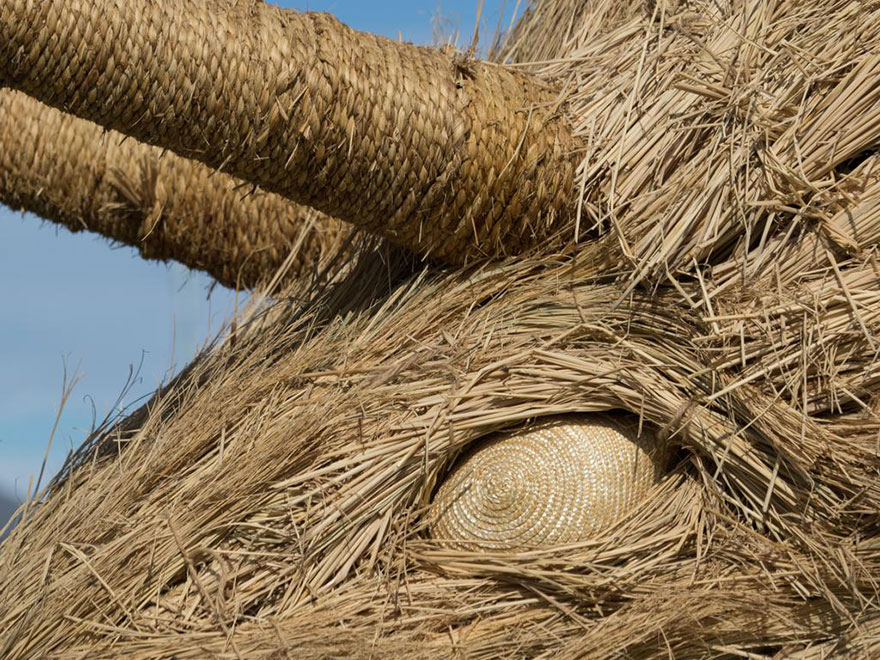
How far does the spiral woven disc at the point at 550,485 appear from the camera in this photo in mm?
1213

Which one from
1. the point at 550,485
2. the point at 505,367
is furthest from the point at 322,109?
the point at 550,485

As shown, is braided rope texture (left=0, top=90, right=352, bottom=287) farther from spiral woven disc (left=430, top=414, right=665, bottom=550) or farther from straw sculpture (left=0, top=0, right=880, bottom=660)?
spiral woven disc (left=430, top=414, right=665, bottom=550)

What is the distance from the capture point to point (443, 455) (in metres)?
1.25

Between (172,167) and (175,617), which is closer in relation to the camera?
(175,617)

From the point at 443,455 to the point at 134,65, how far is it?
0.58 meters

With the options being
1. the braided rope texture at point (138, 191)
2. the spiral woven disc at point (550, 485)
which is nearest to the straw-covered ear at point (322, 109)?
the spiral woven disc at point (550, 485)

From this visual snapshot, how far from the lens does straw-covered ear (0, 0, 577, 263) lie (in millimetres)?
1149

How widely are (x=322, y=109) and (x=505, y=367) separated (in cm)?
38

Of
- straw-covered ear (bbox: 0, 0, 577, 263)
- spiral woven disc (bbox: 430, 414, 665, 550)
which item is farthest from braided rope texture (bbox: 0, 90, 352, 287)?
spiral woven disc (bbox: 430, 414, 665, 550)

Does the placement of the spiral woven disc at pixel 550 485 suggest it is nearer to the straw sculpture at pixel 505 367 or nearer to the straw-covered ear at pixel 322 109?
the straw sculpture at pixel 505 367

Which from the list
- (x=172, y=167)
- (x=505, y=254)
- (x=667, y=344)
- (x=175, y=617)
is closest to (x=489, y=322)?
(x=505, y=254)

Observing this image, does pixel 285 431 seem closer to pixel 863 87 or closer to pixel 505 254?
pixel 505 254

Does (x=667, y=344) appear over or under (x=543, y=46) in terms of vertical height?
under

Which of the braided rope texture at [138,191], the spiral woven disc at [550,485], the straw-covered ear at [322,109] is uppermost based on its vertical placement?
the braided rope texture at [138,191]
